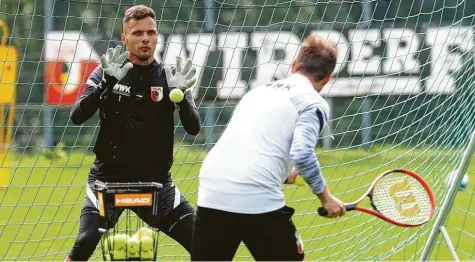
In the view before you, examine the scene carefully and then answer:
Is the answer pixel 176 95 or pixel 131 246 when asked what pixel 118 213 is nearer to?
pixel 131 246

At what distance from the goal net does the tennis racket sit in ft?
4.27

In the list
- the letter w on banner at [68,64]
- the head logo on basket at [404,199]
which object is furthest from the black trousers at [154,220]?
the letter w on banner at [68,64]

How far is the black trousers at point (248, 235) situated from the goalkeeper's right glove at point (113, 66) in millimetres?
1249

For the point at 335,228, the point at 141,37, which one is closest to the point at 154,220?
the point at 141,37

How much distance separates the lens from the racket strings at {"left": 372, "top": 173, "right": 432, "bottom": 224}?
560 centimetres

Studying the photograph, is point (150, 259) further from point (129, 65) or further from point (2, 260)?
point (2, 260)

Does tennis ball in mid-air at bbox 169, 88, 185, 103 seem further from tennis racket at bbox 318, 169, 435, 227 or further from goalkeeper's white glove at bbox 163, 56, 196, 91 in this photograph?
tennis racket at bbox 318, 169, 435, 227

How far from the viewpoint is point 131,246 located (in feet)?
17.9

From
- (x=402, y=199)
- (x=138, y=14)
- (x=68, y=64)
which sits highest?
(x=138, y=14)

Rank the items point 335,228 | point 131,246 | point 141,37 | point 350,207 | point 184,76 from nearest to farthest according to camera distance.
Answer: point 350,207 < point 131,246 < point 184,76 < point 141,37 < point 335,228

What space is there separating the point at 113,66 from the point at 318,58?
1.42 metres

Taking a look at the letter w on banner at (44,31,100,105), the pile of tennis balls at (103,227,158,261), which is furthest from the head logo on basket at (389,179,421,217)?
the letter w on banner at (44,31,100,105)

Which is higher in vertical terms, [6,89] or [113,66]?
[113,66]

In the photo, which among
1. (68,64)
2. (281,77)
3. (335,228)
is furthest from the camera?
(68,64)
